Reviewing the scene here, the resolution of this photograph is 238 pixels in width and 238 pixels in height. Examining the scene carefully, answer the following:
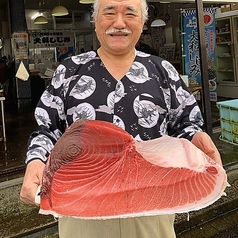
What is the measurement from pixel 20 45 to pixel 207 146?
9493 mm

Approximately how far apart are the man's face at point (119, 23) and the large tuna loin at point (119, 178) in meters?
0.47

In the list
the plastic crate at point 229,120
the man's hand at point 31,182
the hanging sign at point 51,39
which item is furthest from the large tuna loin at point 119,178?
the hanging sign at point 51,39

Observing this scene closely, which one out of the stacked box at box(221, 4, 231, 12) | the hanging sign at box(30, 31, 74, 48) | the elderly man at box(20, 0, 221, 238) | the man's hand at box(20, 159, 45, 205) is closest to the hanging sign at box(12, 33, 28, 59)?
the hanging sign at box(30, 31, 74, 48)

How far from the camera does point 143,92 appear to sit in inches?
63.9

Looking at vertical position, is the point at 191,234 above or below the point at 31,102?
below

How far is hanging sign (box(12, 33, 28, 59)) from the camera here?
32.9ft

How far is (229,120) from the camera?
5.16 m

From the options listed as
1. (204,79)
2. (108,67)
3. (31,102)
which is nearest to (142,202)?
(108,67)

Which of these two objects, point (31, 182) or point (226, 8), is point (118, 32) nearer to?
point (31, 182)

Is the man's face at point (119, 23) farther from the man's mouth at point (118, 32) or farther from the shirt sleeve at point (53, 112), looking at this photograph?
the shirt sleeve at point (53, 112)

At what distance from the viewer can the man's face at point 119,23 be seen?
154 centimetres

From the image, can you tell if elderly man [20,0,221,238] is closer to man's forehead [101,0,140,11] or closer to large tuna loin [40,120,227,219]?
man's forehead [101,0,140,11]

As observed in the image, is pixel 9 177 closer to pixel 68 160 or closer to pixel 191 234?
pixel 191 234

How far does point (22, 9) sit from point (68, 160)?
32.8ft
